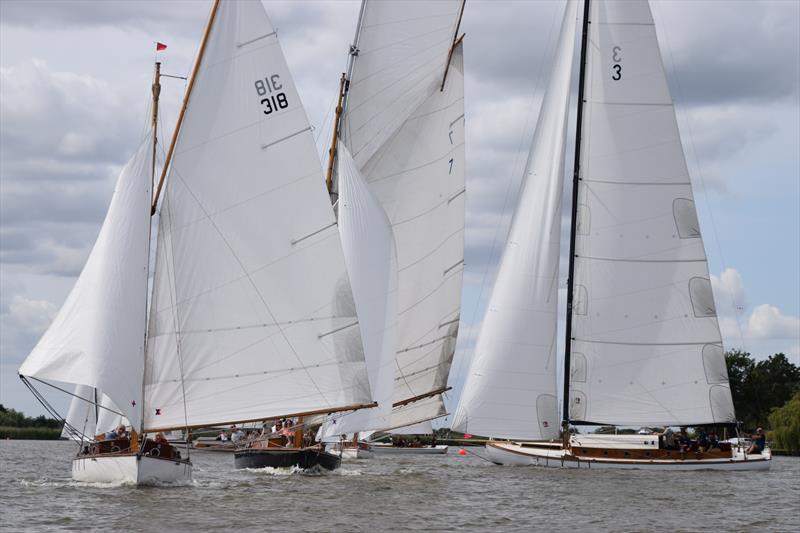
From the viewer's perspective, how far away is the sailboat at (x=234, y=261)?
143 ft

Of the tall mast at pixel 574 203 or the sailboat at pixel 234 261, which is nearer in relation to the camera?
the sailboat at pixel 234 261

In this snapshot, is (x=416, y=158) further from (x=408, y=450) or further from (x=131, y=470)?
(x=408, y=450)

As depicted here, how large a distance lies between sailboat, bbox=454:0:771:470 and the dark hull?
9338 mm

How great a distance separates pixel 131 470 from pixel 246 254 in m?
8.23

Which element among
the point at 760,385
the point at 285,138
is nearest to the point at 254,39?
the point at 285,138

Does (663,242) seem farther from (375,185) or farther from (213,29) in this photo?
(213,29)

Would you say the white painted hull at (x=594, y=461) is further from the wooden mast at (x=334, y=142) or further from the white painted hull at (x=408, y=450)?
the white painted hull at (x=408, y=450)

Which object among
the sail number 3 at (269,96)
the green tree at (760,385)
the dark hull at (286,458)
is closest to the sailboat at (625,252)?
the dark hull at (286,458)

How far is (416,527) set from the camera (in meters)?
36.6

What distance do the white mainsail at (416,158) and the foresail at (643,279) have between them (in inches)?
278

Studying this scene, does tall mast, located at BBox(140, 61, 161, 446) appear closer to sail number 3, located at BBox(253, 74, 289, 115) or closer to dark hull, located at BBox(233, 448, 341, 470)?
sail number 3, located at BBox(253, 74, 289, 115)

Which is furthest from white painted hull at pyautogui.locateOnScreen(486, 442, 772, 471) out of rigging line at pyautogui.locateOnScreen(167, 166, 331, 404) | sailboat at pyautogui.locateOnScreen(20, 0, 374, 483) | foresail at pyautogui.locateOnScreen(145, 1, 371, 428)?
rigging line at pyautogui.locateOnScreen(167, 166, 331, 404)

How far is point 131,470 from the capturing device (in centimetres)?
4216

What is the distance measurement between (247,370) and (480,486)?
11.8 m
